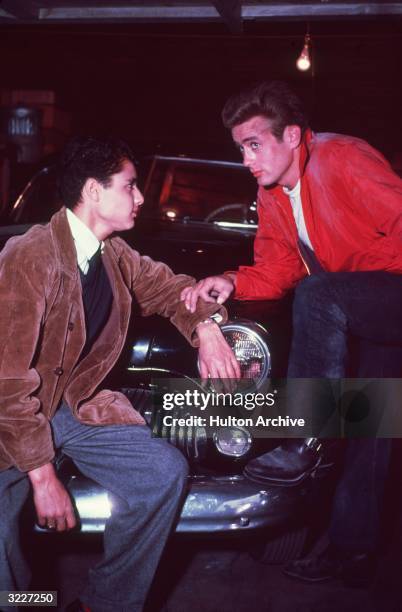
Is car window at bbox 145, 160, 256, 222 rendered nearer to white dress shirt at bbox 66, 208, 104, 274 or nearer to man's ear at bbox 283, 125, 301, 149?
man's ear at bbox 283, 125, 301, 149

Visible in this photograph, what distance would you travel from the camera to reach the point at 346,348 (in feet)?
7.15

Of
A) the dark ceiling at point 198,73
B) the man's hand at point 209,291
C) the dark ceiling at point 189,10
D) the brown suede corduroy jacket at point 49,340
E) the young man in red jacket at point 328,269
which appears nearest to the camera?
the brown suede corduroy jacket at point 49,340

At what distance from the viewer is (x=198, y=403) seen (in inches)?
89.2

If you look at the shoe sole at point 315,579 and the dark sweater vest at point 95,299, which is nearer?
the dark sweater vest at point 95,299

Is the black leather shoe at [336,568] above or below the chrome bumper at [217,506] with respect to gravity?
below

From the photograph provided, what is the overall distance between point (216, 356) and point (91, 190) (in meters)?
0.76

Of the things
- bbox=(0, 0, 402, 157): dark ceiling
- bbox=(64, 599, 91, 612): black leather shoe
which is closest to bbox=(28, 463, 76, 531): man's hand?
bbox=(64, 599, 91, 612): black leather shoe

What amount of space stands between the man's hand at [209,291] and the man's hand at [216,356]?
0.50 feet

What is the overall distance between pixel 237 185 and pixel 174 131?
6062 mm

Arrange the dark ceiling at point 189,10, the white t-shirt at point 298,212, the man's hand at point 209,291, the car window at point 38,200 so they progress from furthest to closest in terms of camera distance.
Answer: the car window at point 38,200
the dark ceiling at point 189,10
the white t-shirt at point 298,212
the man's hand at point 209,291

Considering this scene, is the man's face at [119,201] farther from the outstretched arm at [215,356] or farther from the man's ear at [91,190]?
the outstretched arm at [215,356]

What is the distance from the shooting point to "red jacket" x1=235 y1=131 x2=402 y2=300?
223 centimetres

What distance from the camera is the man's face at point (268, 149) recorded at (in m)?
2.49

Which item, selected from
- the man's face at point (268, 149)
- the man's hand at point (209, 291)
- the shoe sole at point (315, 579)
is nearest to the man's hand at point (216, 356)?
the man's hand at point (209, 291)
